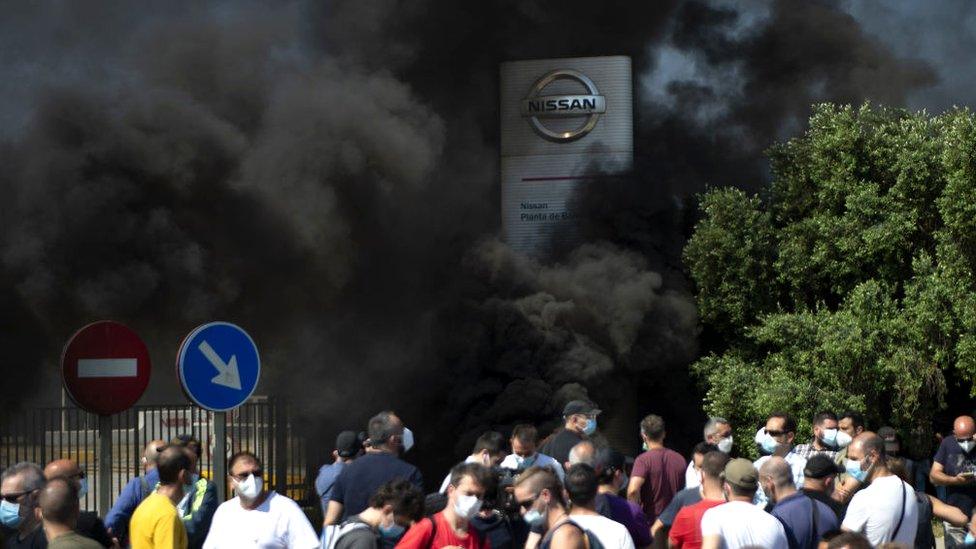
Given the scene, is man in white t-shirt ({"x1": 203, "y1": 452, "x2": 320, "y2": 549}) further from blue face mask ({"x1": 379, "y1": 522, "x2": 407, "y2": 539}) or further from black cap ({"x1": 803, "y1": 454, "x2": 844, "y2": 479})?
black cap ({"x1": 803, "y1": 454, "x2": 844, "y2": 479})

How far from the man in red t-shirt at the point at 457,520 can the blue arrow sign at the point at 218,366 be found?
6.70 feet

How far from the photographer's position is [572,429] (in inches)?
381

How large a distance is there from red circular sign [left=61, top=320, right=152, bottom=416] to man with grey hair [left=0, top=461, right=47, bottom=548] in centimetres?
162

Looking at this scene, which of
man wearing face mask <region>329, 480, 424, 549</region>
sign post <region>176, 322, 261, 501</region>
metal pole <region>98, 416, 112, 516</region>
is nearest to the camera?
man wearing face mask <region>329, 480, 424, 549</region>

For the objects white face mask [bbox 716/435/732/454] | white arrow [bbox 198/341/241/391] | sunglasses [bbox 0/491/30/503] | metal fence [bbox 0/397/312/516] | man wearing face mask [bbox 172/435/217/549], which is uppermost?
white arrow [bbox 198/341/241/391]

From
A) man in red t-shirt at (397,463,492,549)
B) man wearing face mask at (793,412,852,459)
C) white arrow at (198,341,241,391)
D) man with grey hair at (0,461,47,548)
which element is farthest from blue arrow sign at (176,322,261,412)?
man wearing face mask at (793,412,852,459)

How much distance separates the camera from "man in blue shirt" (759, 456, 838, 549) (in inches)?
Result: 263

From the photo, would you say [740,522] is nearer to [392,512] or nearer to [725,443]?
[392,512]

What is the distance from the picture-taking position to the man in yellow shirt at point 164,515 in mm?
6473

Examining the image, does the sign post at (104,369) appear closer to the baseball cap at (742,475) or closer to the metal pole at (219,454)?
the metal pole at (219,454)

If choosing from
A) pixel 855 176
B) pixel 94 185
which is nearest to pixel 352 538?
pixel 855 176

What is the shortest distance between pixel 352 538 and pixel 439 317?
17828mm

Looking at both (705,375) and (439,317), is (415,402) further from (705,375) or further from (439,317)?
(705,375)

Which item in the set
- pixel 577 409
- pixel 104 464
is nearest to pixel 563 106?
pixel 577 409
